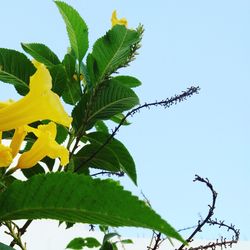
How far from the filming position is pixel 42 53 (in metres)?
2.64

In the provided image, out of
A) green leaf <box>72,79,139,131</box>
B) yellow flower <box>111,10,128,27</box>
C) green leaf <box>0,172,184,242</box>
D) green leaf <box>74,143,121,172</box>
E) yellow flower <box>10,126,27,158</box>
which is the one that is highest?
yellow flower <box>111,10,128,27</box>

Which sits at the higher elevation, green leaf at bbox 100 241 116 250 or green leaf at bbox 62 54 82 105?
green leaf at bbox 62 54 82 105

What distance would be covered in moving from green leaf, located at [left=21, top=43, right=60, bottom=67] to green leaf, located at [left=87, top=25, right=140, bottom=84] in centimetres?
27

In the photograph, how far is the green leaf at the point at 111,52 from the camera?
2.33 meters

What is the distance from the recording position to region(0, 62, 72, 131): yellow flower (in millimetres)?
997

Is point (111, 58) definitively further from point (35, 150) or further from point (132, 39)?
point (35, 150)

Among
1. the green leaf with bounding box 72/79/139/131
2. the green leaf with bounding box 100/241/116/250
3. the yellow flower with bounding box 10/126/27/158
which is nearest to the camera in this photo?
the yellow flower with bounding box 10/126/27/158

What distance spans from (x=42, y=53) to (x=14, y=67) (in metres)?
0.31

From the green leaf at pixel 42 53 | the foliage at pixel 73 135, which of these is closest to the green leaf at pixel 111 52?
the foliage at pixel 73 135

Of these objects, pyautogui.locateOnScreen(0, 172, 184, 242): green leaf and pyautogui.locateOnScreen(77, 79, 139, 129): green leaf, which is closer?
pyautogui.locateOnScreen(0, 172, 184, 242): green leaf

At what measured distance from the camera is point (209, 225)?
169cm

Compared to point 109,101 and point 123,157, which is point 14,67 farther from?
point 123,157

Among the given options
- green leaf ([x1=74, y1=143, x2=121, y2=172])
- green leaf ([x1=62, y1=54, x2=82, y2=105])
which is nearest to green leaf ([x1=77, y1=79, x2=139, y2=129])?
Answer: green leaf ([x1=74, y1=143, x2=121, y2=172])

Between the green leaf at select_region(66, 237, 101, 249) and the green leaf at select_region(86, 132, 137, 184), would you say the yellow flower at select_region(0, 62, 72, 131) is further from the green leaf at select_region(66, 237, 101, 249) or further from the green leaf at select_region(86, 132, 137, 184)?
the green leaf at select_region(66, 237, 101, 249)
